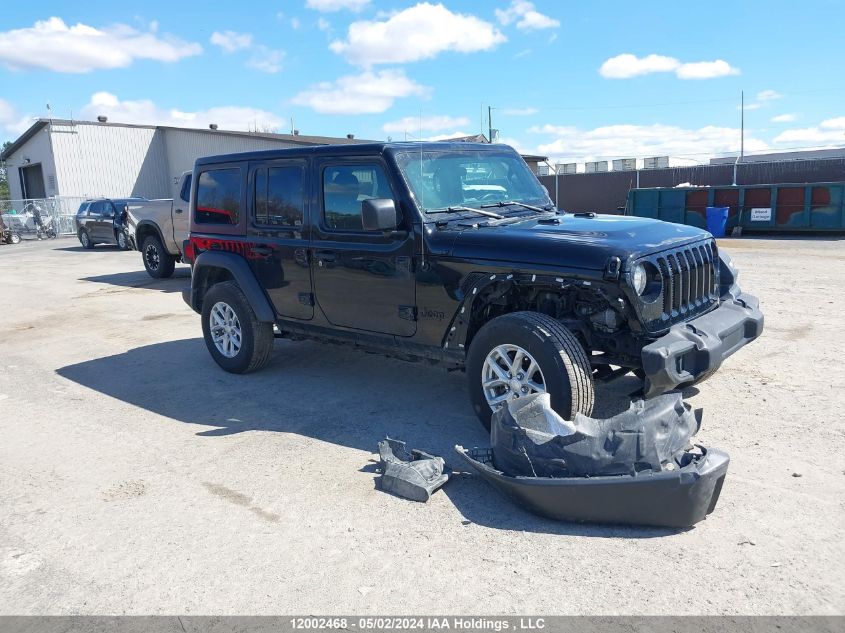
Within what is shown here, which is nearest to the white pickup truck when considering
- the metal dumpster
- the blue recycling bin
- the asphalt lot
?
the asphalt lot

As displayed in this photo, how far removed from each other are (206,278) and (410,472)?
3867 mm

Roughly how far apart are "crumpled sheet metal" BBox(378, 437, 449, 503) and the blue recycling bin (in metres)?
19.6

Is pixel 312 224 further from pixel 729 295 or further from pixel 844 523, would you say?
pixel 844 523

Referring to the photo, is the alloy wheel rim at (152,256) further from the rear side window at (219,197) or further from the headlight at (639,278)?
the headlight at (639,278)

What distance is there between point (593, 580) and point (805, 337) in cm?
543

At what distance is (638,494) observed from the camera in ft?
11.2

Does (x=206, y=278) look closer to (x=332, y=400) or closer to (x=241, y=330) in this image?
(x=241, y=330)

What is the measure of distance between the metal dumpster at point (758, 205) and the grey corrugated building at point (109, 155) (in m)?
17.7

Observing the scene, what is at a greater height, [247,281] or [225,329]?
[247,281]

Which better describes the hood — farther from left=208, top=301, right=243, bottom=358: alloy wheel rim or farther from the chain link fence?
the chain link fence

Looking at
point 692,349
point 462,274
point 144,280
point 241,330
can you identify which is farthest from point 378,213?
point 144,280

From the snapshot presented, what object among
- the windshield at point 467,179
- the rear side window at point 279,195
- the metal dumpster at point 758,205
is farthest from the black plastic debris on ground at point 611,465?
the metal dumpster at point 758,205

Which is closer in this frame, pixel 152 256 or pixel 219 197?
pixel 219 197

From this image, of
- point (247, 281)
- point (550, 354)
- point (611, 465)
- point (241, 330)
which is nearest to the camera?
point (611, 465)
